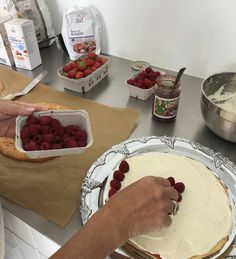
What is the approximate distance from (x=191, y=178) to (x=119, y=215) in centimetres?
21

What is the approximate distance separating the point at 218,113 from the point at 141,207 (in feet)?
0.98

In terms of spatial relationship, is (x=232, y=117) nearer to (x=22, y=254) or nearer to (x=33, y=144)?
(x=33, y=144)

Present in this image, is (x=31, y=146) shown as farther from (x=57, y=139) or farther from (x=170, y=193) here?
(x=170, y=193)

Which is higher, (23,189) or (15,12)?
(15,12)

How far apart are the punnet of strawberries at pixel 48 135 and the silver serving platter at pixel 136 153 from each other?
0.27ft

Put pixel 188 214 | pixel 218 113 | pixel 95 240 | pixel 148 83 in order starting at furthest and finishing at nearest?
pixel 148 83, pixel 218 113, pixel 188 214, pixel 95 240

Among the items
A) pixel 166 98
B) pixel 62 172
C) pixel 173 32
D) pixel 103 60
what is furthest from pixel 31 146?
pixel 173 32

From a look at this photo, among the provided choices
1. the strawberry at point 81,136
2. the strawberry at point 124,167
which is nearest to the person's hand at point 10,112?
the strawberry at point 81,136

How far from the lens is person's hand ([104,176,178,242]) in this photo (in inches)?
17.3

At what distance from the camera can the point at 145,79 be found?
2.71 feet

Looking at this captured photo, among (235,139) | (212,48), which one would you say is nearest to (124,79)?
(212,48)

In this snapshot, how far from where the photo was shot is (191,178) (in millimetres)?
584

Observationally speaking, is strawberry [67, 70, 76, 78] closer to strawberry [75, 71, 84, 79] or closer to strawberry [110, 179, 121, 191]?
strawberry [75, 71, 84, 79]

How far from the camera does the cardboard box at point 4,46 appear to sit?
93cm
